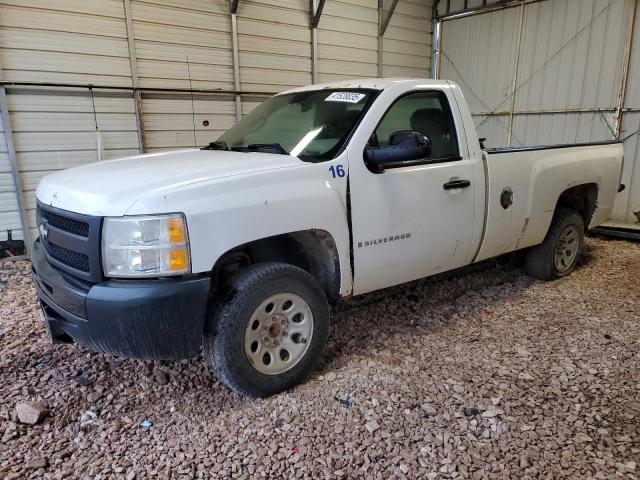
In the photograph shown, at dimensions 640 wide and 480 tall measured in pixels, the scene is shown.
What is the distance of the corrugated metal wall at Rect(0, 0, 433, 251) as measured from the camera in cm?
599

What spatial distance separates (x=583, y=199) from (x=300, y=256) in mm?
3640

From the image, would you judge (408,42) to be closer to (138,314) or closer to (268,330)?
(268,330)

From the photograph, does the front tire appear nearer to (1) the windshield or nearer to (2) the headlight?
(2) the headlight

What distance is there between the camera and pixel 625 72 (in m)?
7.59

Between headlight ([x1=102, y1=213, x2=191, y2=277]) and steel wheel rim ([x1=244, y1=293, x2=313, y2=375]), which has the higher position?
headlight ([x1=102, y1=213, x2=191, y2=277])

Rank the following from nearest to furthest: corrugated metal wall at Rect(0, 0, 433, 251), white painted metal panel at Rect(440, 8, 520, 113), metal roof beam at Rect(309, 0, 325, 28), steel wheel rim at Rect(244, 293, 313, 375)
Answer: steel wheel rim at Rect(244, 293, 313, 375) → corrugated metal wall at Rect(0, 0, 433, 251) → metal roof beam at Rect(309, 0, 325, 28) → white painted metal panel at Rect(440, 8, 520, 113)

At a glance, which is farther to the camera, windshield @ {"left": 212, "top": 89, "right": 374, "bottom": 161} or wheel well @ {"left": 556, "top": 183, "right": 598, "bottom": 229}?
wheel well @ {"left": 556, "top": 183, "right": 598, "bottom": 229}

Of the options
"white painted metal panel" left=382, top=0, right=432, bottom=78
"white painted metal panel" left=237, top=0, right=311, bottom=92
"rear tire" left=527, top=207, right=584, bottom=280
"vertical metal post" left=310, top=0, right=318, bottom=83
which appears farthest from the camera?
"white painted metal panel" left=382, top=0, right=432, bottom=78

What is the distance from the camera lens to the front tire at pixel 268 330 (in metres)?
2.59

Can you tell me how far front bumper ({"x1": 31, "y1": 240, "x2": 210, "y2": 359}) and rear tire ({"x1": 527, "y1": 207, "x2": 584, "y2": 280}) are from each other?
381 centimetres

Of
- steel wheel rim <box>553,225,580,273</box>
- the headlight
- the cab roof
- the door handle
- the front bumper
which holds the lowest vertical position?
steel wheel rim <box>553,225,580,273</box>

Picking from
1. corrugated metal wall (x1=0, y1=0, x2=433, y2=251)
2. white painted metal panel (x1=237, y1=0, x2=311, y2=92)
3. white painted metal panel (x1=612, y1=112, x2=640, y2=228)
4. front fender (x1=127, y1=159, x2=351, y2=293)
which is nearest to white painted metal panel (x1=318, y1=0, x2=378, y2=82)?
corrugated metal wall (x1=0, y1=0, x2=433, y2=251)

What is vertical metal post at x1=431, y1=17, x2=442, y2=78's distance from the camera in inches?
405

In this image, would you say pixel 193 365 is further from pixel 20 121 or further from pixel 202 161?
pixel 20 121
